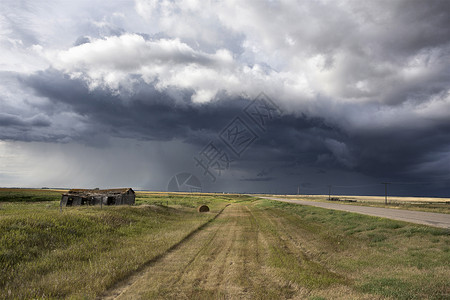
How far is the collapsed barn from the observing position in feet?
127

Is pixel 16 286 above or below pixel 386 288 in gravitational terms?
below

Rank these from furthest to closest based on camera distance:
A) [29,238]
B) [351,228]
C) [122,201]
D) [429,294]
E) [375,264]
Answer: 1. [122,201]
2. [351,228]
3. [29,238]
4. [375,264]
5. [429,294]

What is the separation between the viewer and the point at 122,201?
41.3 meters

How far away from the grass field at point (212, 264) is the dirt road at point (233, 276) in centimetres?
3

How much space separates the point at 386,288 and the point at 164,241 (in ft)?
37.3

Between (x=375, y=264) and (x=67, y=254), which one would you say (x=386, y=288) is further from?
(x=67, y=254)

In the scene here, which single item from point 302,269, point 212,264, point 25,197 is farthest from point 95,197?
point 25,197

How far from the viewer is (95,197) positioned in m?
39.8

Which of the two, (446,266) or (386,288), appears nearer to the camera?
(386,288)

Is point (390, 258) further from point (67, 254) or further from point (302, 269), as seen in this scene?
point (67, 254)

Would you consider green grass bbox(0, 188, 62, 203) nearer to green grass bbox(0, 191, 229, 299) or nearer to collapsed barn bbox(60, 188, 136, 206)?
collapsed barn bbox(60, 188, 136, 206)

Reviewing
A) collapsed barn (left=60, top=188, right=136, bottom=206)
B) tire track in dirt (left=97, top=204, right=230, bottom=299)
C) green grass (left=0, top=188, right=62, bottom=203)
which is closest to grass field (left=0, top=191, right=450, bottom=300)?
tire track in dirt (left=97, top=204, right=230, bottom=299)

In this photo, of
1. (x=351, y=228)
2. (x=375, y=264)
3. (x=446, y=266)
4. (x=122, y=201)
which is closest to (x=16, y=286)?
(x=375, y=264)

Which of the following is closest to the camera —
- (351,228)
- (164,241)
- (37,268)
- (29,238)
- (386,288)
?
(386,288)
